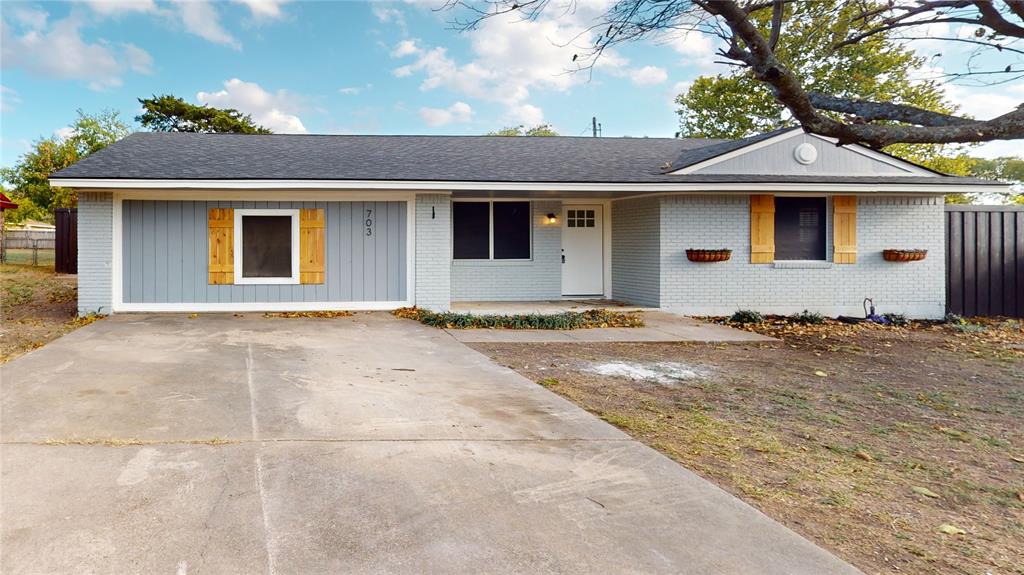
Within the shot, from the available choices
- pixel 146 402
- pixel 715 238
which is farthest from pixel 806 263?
pixel 146 402

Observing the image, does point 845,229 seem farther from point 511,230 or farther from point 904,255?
point 511,230

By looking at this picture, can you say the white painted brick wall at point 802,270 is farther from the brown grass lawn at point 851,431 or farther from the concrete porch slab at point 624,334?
the brown grass lawn at point 851,431

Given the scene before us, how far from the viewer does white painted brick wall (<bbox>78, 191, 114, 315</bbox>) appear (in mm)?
10398

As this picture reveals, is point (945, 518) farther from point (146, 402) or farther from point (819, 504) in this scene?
point (146, 402)

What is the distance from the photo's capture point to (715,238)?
11.8 m

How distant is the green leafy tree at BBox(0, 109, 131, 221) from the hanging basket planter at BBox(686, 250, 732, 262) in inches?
908

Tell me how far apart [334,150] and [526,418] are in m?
9.68

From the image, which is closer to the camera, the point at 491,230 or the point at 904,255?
the point at 904,255

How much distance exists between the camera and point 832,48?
6.36m

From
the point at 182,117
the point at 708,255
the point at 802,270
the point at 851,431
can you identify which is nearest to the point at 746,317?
the point at 708,255

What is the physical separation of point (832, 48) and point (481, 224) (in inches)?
310

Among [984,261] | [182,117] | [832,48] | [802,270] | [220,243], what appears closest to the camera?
[832,48]

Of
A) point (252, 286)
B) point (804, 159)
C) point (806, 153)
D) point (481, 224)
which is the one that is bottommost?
point (252, 286)

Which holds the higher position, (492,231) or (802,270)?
(492,231)
